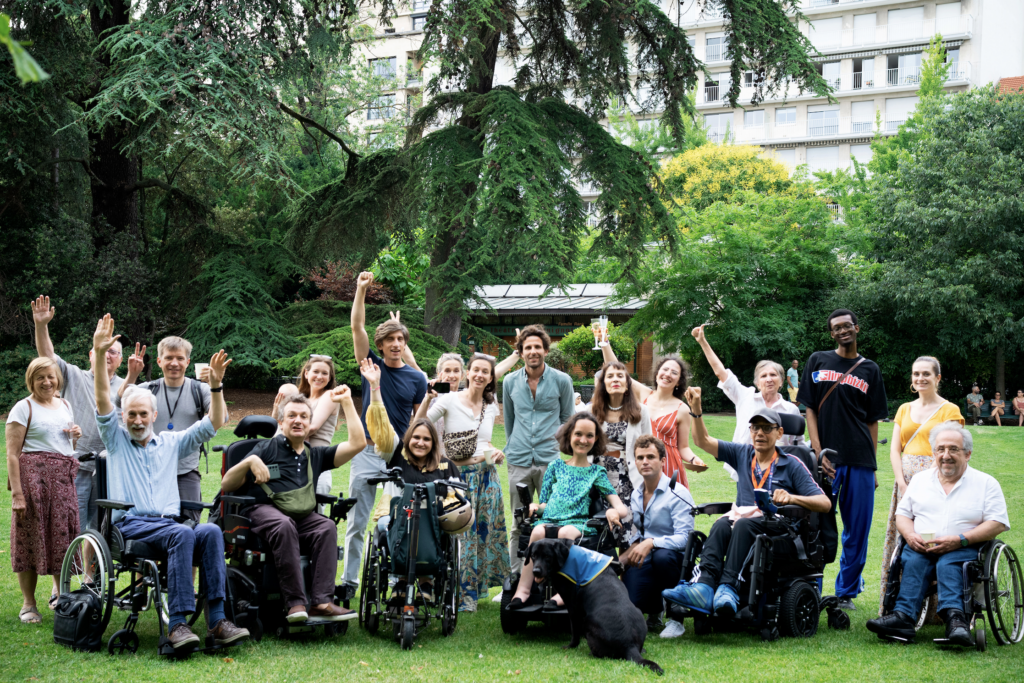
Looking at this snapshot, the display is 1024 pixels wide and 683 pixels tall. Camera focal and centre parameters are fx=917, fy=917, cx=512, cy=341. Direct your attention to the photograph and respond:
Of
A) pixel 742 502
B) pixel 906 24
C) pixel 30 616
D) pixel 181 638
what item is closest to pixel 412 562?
pixel 181 638

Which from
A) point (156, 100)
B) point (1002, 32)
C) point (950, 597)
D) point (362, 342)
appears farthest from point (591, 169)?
point (1002, 32)

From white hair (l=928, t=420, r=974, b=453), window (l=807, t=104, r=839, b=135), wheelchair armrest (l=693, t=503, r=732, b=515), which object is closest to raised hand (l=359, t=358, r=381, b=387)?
wheelchair armrest (l=693, t=503, r=732, b=515)

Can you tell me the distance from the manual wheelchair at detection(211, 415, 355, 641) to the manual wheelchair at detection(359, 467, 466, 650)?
0.31 meters

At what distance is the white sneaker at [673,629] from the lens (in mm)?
5586

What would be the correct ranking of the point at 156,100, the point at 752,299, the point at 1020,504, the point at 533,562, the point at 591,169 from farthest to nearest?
the point at 752,299 < the point at 591,169 < the point at 156,100 < the point at 1020,504 < the point at 533,562

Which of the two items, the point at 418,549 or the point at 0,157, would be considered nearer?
the point at 418,549

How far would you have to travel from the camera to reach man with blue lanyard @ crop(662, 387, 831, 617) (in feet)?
17.9

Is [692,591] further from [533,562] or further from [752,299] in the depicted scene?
[752,299]

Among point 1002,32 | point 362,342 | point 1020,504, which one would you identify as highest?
point 1002,32

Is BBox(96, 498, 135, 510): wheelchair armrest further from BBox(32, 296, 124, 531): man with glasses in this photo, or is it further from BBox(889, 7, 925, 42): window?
BBox(889, 7, 925, 42): window

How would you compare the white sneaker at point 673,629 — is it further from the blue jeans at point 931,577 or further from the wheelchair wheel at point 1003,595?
the wheelchair wheel at point 1003,595

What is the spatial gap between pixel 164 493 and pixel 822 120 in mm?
55644

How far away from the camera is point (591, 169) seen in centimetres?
1658

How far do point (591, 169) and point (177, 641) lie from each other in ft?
42.9
